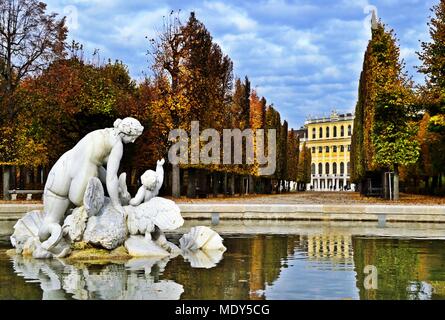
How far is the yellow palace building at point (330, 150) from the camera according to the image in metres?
130

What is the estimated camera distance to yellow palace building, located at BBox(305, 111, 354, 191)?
427 ft

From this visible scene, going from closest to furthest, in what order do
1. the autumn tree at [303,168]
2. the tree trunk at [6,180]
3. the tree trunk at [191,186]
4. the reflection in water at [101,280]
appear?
the reflection in water at [101,280] → the tree trunk at [6,180] → the tree trunk at [191,186] → the autumn tree at [303,168]

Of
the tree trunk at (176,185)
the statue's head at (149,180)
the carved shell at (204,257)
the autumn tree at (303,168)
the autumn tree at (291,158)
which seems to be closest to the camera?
the carved shell at (204,257)

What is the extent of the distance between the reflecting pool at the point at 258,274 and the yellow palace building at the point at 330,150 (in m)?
117

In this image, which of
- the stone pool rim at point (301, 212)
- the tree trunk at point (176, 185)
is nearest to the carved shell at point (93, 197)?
the stone pool rim at point (301, 212)

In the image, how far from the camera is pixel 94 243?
10477 millimetres

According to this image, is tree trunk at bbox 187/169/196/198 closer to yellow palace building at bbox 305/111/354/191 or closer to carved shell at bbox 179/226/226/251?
carved shell at bbox 179/226/226/251

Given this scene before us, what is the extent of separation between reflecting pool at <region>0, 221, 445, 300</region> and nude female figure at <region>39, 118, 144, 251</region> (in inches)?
37.6

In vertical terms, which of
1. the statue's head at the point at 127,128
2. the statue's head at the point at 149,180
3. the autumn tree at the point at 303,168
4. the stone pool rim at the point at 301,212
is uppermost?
the autumn tree at the point at 303,168

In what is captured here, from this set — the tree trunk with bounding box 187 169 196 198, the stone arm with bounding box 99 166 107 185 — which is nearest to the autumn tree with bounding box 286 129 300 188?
the tree trunk with bounding box 187 169 196 198

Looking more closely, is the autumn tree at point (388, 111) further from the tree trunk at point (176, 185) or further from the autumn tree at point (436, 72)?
the tree trunk at point (176, 185)

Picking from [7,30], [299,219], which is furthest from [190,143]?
[299,219]
